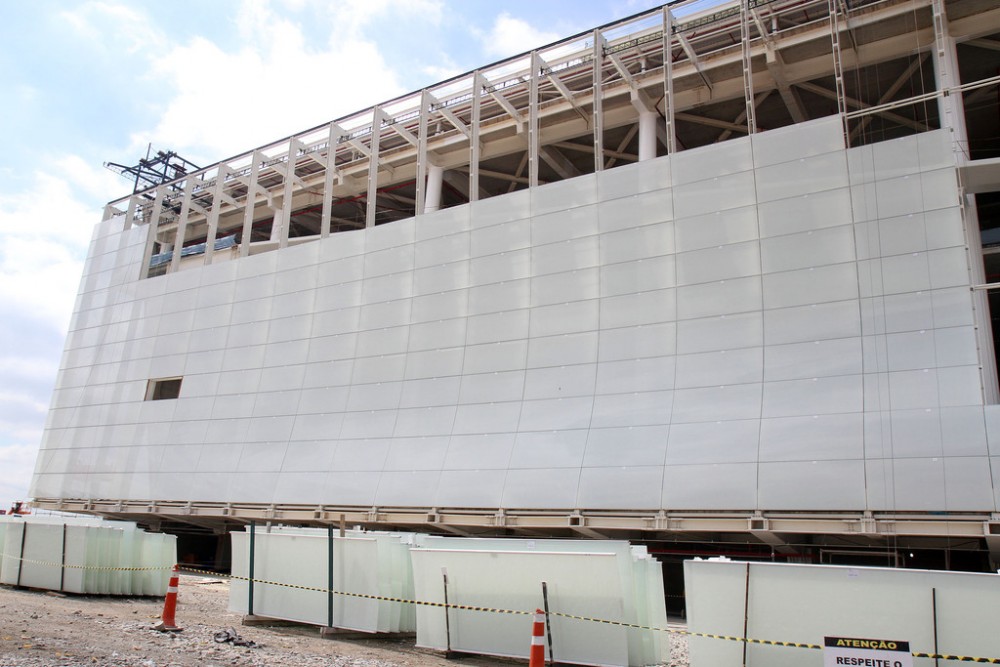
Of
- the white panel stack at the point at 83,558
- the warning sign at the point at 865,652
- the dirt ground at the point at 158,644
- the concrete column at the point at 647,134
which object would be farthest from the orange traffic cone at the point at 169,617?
the concrete column at the point at 647,134

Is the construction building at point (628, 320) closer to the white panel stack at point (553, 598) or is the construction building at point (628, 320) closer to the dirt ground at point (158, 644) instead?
the dirt ground at point (158, 644)

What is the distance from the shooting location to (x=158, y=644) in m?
9.36

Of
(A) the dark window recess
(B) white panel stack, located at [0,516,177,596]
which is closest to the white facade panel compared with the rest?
(A) the dark window recess

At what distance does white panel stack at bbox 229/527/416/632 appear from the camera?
36.0 ft

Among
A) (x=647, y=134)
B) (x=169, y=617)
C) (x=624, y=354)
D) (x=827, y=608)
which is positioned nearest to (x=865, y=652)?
(x=827, y=608)

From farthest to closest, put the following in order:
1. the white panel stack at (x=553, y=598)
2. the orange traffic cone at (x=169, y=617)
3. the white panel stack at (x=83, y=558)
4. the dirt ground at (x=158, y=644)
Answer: the white panel stack at (x=83, y=558) < the orange traffic cone at (x=169, y=617) < the white panel stack at (x=553, y=598) < the dirt ground at (x=158, y=644)

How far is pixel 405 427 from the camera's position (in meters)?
21.6

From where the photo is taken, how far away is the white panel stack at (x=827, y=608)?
733 cm

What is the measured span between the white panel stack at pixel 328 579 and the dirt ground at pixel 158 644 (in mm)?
285

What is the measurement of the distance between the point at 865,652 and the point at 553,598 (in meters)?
3.40

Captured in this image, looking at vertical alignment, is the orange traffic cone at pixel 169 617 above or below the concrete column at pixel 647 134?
below

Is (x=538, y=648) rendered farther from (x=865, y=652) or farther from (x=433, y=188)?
(x=433, y=188)

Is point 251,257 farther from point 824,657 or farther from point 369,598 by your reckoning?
point 824,657

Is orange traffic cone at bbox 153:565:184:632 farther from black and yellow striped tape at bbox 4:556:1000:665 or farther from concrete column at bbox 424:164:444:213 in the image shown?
concrete column at bbox 424:164:444:213
